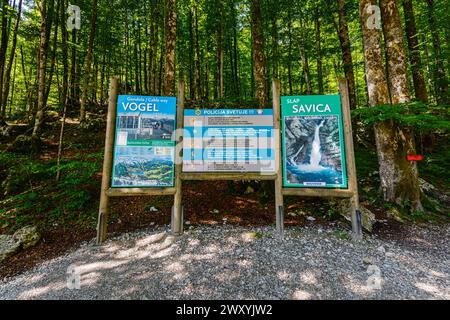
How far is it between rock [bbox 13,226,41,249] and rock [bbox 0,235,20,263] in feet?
0.20

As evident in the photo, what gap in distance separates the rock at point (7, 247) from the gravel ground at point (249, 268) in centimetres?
74

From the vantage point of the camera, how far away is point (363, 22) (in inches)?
198

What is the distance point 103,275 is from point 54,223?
2.78 metres

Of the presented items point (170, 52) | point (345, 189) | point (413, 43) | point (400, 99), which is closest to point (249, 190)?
point (345, 189)

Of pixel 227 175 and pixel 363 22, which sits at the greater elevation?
pixel 363 22

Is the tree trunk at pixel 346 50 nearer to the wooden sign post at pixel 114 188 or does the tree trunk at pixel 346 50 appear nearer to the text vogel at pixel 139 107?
Answer: the wooden sign post at pixel 114 188

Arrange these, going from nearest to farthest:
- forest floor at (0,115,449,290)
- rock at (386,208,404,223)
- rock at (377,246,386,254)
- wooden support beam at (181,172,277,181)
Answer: rock at (377,246,386,254), wooden support beam at (181,172,277,181), forest floor at (0,115,449,290), rock at (386,208,404,223)

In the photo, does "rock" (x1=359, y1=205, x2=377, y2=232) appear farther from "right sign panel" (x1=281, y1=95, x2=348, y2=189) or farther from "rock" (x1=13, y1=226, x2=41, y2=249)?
"rock" (x1=13, y1=226, x2=41, y2=249)

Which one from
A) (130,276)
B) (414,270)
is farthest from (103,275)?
(414,270)

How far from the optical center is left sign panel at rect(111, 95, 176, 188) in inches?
159

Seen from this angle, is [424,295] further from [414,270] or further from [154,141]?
[154,141]

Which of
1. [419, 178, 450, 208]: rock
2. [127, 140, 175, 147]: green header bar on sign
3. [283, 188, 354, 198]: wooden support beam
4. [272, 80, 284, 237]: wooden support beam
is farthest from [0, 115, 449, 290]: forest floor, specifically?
[127, 140, 175, 147]: green header bar on sign

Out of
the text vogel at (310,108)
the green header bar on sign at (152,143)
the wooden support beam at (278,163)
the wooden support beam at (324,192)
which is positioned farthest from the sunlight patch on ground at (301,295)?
the green header bar on sign at (152,143)

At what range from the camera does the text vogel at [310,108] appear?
13.2ft
